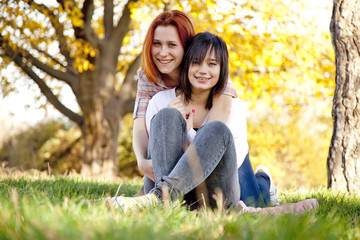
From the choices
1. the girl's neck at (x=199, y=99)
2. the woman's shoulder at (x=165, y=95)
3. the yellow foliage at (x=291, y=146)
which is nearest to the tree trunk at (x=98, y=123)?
the woman's shoulder at (x=165, y=95)

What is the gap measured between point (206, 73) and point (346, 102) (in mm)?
1787

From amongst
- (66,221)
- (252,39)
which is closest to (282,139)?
(252,39)

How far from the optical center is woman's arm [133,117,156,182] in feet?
8.83

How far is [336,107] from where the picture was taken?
3.96 metres

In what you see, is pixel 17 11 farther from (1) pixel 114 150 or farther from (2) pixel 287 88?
(2) pixel 287 88

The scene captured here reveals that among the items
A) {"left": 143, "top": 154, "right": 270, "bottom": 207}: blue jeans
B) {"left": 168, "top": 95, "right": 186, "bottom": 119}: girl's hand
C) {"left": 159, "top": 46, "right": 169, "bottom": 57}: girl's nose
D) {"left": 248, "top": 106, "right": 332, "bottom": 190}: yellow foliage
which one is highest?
{"left": 159, "top": 46, "right": 169, "bottom": 57}: girl's nose

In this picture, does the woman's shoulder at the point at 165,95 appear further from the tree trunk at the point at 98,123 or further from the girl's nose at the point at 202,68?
the tree trunk at the point at 98,123

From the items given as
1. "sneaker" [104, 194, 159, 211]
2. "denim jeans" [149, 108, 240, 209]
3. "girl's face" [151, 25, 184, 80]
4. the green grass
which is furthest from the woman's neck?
the green grass

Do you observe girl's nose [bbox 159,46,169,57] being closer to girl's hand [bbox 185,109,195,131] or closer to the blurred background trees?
girl's hand [bbox 185,109,195,131]

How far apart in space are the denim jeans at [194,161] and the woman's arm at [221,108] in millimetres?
391

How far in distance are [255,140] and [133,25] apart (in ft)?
16.8

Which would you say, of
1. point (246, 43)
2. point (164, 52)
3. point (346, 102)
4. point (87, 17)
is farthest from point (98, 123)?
point (346, 102)

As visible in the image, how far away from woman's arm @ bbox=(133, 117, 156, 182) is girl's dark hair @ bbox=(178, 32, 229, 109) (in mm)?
416

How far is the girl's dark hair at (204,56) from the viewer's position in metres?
2.84
